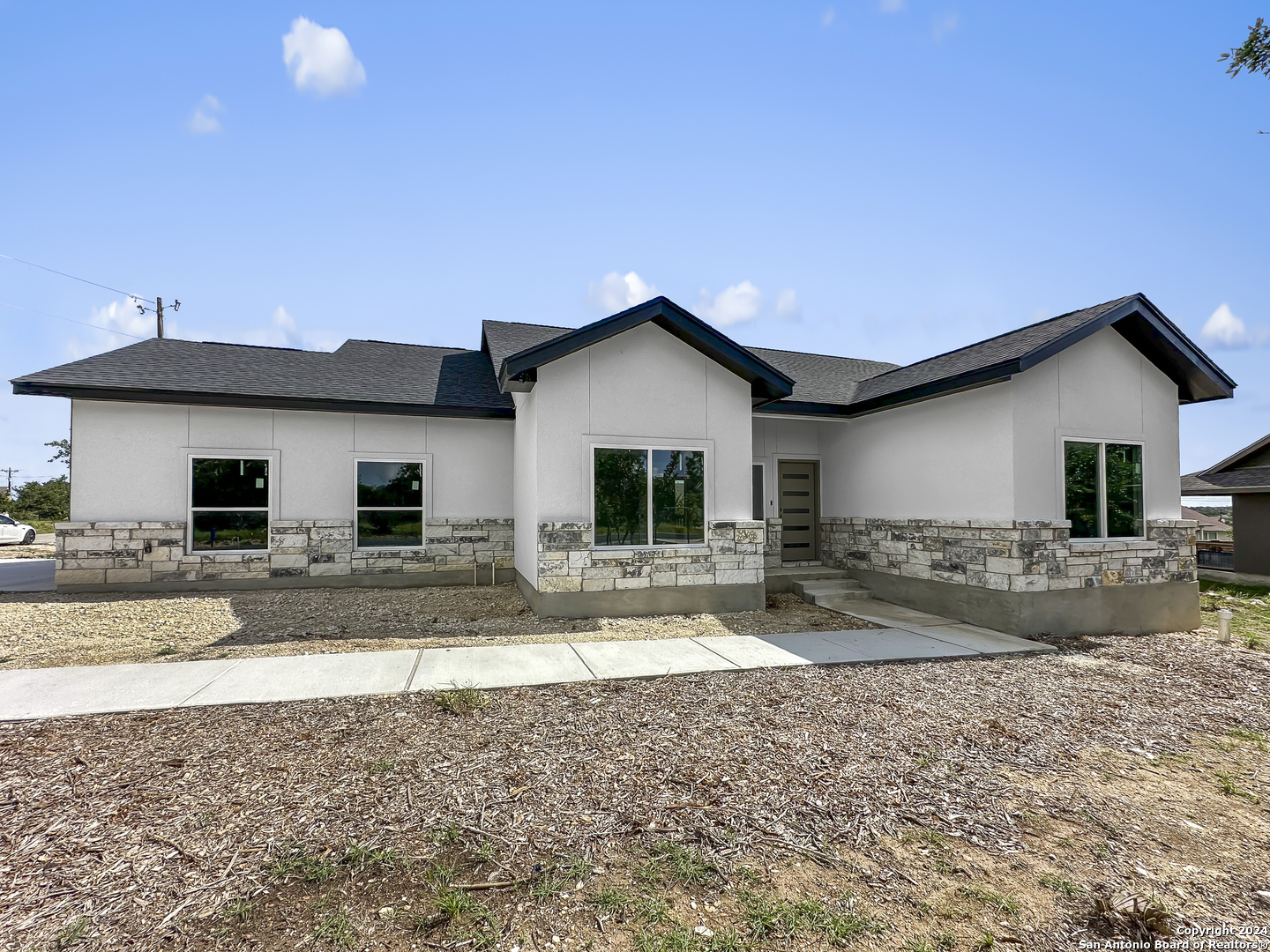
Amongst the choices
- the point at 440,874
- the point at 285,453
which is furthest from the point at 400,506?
the point at 440,874

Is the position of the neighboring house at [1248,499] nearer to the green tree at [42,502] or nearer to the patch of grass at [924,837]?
the patch of grass at [924,837]

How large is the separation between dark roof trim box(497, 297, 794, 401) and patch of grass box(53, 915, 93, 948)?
6.83m

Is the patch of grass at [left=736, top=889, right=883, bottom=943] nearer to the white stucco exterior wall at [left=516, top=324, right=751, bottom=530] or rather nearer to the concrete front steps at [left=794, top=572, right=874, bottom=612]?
the white stucco exterior wall at [left=516, top=324, right=751, bottom=530]

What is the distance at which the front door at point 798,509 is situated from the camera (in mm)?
12195

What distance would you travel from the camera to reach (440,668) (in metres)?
6.07

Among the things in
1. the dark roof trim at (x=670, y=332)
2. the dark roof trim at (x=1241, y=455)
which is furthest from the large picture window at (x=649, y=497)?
the dark roof trim at (x=1241, y=455)

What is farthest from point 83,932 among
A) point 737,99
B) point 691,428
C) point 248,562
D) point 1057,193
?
point 1057,193

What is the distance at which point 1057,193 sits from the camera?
10.1 meters

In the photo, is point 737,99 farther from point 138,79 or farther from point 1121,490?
point 138,79

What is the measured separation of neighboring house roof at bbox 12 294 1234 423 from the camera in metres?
8.49

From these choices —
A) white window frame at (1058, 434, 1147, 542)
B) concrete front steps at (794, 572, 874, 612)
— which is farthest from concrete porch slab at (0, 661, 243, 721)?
white window frame at (1058, 434, 1147, 542)

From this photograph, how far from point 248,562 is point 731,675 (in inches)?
384

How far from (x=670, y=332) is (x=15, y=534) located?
2748 cm

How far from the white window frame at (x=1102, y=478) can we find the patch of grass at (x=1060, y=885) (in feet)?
24.0
